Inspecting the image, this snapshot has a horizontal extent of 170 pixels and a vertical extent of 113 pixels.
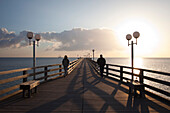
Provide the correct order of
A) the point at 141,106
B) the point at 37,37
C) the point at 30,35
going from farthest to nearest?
the point at 37,37
the point at 30,35
the point at 141,106

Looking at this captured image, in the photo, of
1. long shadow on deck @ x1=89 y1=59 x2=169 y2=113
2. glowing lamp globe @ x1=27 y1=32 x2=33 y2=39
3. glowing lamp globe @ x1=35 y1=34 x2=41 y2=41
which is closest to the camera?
long shadow on deck @ x1=89 y1=59 x2=169 y2=113

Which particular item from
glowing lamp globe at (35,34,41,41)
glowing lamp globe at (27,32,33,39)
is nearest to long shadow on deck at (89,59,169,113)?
glowing lamp globe at (27,32,33,39)

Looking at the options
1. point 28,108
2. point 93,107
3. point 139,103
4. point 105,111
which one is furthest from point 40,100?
point 139,103

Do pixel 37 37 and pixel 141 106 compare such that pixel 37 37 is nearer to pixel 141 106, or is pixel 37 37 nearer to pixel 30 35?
pixel 30 35

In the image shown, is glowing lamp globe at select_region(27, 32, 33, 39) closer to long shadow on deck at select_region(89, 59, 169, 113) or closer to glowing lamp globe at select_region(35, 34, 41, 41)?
glowing lamp globe at select_region(35, 34, 41, 41)

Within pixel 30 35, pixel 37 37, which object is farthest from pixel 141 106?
pixel 37 37

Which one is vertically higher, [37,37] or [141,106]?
[37,37]

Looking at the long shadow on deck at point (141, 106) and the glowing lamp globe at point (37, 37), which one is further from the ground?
the glowing lamp globe at point (37, 37)

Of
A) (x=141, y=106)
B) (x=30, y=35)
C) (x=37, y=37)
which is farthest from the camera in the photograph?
(x=37, y=37)

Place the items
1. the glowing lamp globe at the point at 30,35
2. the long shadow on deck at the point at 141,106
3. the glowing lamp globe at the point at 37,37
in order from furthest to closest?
the glowing lamp globe at the point at 37,37 < the glowing lamp globe at the point at 30,35 < the long shadow on deck at the point at 141,106

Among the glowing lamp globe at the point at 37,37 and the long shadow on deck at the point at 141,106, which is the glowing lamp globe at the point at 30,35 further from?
the long shadow on deck at the point at 141,106

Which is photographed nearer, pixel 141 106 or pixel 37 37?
pixel 141 106

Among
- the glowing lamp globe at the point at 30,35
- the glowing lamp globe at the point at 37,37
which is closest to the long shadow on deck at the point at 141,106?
the glowing lamp globe at the point at 30,35

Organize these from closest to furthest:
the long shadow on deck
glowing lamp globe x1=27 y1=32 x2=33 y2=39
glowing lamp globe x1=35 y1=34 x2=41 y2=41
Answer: the long shadow on deck
glowing lamp globe x1=27 y1=32 x2=33 y2=39
glowing lamp globe x1=35 y1=34 x2=41 y2=41
